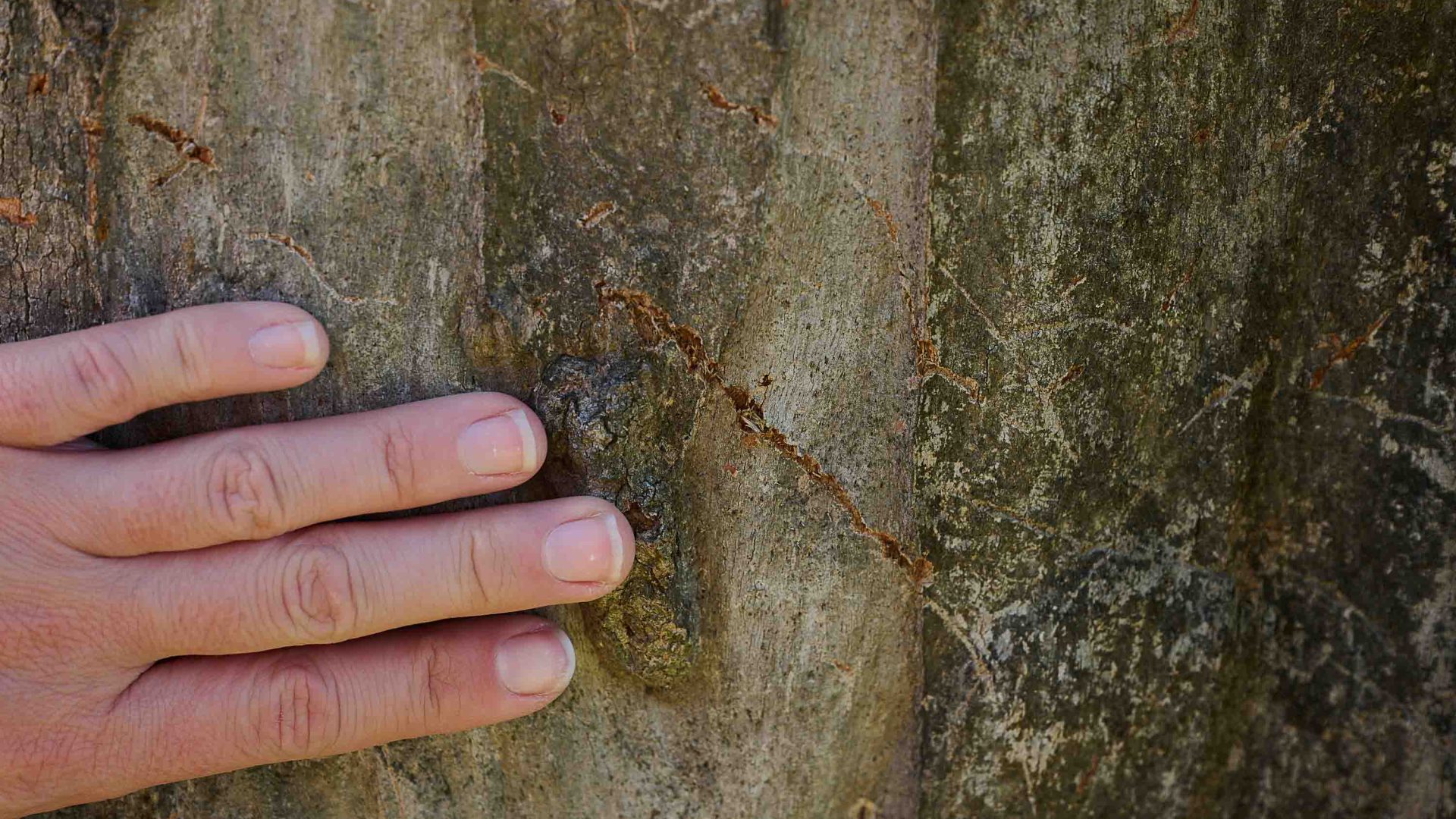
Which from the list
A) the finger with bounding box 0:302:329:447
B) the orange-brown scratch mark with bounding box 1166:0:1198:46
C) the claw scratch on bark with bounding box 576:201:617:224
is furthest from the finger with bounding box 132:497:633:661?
the orange-brown scratch mark with bounding box 1166:0:1198:46

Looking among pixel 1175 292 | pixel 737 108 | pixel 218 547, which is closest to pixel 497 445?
pixel 218 547

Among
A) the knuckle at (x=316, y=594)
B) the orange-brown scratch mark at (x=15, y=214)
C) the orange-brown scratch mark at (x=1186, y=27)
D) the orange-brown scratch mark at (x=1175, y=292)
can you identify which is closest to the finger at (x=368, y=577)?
the knuckle at (x=316, y=594)

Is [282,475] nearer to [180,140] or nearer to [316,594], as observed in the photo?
[316,594]

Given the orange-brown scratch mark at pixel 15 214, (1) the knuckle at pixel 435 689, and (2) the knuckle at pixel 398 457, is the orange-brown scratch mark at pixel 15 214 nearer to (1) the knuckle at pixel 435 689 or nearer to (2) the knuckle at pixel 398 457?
(2) the knuckle at pixel 398 457

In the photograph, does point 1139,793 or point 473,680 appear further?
point 1139,793

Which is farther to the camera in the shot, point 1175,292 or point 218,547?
point 1175,292

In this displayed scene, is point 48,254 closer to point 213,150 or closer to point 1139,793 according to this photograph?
point 213,150

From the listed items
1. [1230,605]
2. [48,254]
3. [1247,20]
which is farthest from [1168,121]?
[48,254]
